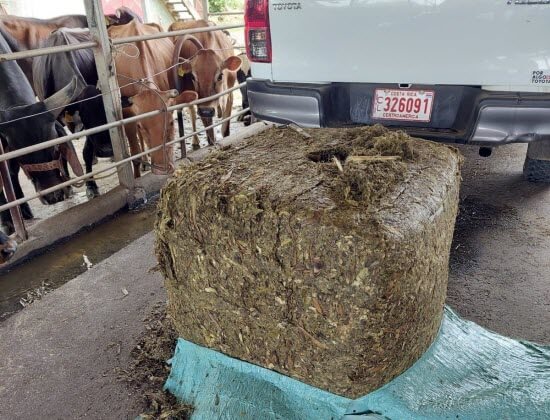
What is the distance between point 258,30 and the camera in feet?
10.3

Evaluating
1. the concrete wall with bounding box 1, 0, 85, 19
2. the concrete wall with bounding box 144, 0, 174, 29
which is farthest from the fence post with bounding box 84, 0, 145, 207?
the concrete wall with bounding box 144, 0, 174, 29

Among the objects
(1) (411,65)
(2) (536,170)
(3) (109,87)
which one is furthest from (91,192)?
(2) (536,170)

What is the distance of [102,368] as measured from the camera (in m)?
2.08

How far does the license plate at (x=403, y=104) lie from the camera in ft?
9.05

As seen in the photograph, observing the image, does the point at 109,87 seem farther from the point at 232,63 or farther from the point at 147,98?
the point at 232,63

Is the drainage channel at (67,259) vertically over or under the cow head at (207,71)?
under

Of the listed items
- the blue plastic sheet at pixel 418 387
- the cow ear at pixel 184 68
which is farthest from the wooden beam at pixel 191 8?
the blue plastic sheet at pixel 418 387

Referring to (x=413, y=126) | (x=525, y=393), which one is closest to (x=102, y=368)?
(x=525, y=393)

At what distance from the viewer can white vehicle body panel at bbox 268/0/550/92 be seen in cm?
243

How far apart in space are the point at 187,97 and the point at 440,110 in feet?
9.88

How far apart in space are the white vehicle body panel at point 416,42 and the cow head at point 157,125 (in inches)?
69.2

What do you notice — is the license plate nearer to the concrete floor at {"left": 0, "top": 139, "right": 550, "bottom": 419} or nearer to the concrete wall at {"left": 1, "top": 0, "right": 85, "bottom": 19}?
the concrete floor at {"left": 0, "top": 139, "right": 550, "bottom": 419}

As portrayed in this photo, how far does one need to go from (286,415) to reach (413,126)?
1987 millimetres

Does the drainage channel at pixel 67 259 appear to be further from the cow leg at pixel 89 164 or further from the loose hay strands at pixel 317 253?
the loose hay strands at pixel 317 253
